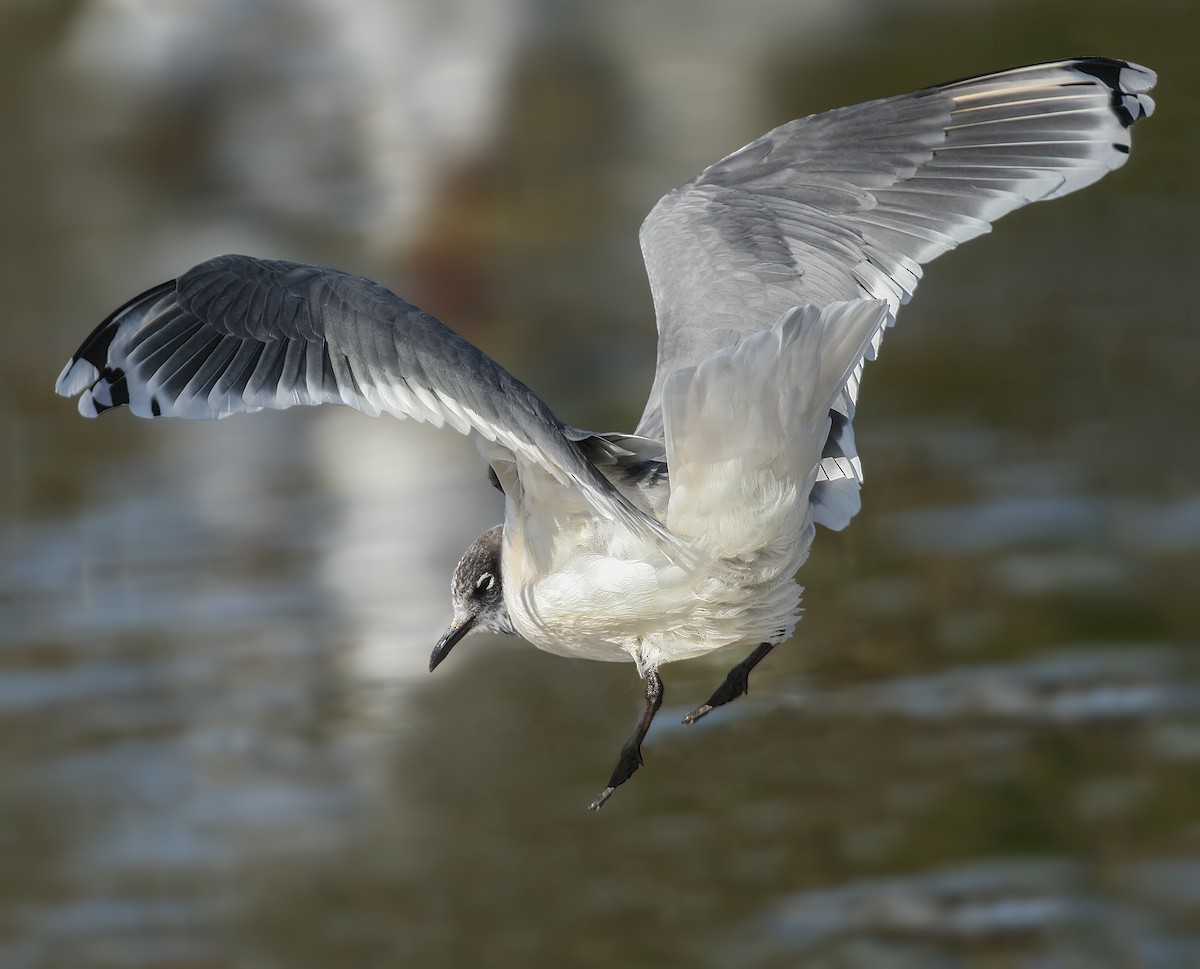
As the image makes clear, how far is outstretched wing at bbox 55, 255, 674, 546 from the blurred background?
3837 millimetres

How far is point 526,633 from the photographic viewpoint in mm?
4414

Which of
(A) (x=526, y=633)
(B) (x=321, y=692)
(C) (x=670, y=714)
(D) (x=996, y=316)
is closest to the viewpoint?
(A) (x=526, y=633)

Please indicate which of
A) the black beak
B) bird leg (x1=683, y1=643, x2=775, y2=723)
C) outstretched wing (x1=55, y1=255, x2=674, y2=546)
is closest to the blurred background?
the black beak

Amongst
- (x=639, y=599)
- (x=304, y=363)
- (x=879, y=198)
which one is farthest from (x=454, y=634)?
(x=879, y=198)

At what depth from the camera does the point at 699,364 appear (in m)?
3.88

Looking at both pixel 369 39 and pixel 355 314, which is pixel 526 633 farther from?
pixel 369 39

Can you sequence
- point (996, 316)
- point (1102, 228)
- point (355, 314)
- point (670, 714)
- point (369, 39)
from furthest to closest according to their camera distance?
point (369, 39) < point (1102, 228) < point (996, 316) < point (670, 714) < point (355, 314)

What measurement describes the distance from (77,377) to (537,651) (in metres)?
4.72

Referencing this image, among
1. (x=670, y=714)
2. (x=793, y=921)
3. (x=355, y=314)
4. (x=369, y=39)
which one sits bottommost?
(x=793, y=921)

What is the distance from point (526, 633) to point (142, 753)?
435 centimetres

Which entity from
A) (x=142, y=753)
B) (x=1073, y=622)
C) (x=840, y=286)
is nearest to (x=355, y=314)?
(x=840, y=286)

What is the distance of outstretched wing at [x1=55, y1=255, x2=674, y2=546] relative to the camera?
3.77 metres

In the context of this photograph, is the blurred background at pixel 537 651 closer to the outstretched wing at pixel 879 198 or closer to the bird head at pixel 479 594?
the bird head at pixel 479 594

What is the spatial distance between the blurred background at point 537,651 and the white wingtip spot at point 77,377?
12.8 ft
